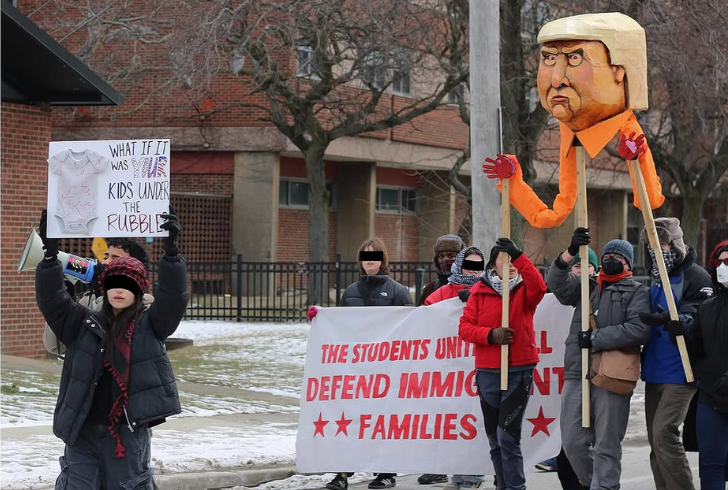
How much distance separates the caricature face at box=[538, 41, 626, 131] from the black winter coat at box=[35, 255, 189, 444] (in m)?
3.13

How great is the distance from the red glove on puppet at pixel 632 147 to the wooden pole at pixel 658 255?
7 cm

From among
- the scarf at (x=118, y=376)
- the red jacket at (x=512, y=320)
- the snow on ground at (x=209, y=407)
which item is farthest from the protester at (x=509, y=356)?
the scarf at (x=118, y=376)

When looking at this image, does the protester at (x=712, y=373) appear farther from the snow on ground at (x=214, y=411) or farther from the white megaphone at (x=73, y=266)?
the white megaphone at (x=73, y=266)

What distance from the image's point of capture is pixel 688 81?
1712 centimetres

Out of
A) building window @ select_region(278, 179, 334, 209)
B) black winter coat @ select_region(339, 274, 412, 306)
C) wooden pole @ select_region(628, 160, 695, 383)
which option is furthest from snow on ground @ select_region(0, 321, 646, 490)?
building window @ select_region(278, 179, 334, 209)

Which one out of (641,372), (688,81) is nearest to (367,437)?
(641,372)

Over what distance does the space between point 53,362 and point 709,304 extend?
35.3ft

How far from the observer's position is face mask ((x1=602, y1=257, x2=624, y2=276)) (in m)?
7.71

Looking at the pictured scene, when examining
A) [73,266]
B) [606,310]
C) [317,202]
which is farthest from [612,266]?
[317,202]

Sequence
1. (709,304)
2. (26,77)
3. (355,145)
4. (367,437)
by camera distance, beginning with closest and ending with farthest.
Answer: (709,304), (367,437), (26,77), (355,145)

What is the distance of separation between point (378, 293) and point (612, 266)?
7.95ft

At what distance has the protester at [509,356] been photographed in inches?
312

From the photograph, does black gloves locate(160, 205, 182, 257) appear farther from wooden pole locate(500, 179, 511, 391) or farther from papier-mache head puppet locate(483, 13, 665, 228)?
papier-mache head puppet locate(483, 13, 665, 228)

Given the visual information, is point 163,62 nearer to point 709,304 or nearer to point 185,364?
point 185,364
